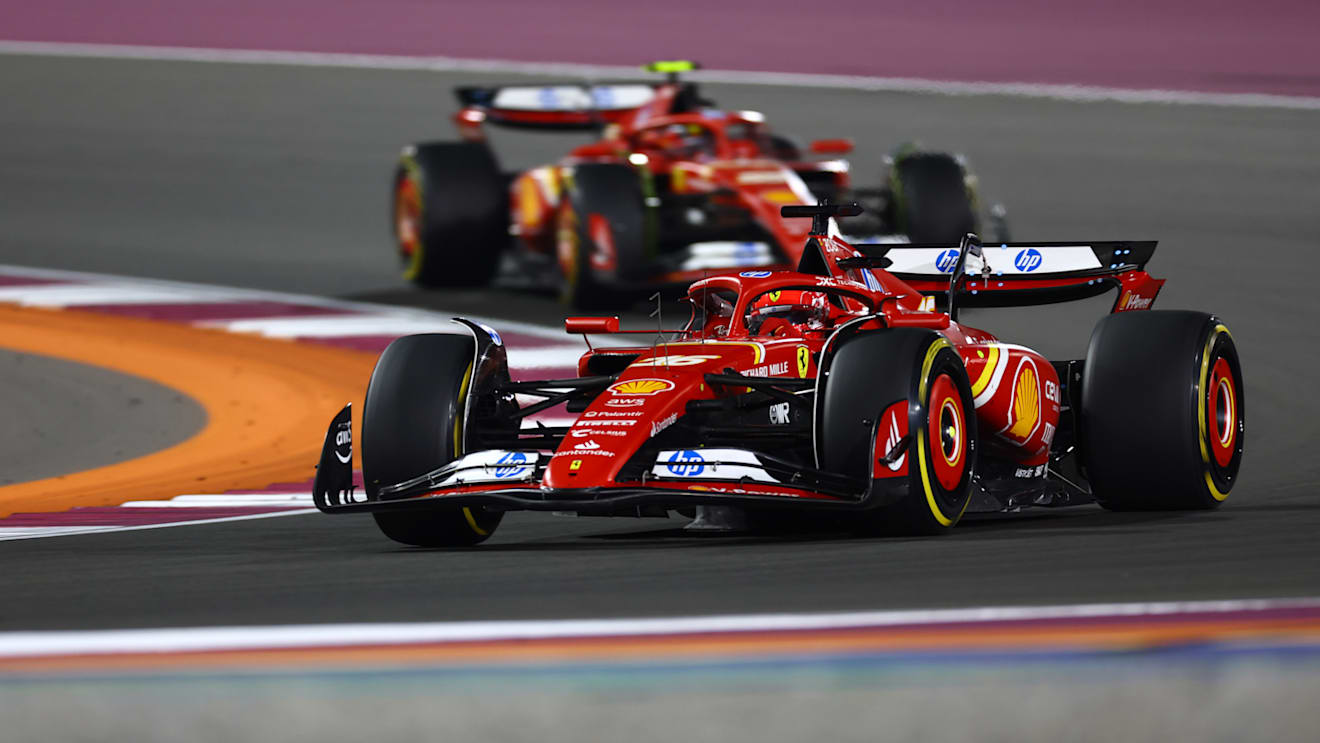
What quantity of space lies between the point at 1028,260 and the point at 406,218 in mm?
9791

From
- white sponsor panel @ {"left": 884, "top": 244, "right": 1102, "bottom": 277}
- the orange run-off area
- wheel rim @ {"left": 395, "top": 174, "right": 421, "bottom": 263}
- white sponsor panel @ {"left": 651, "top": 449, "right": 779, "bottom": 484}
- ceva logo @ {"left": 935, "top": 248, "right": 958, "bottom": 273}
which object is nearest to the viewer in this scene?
white sponsor panel @ {"left": 651, "top": 449, "right": 779, "bottom": 484}

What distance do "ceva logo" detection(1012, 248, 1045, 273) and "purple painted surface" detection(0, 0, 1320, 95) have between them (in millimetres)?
17557

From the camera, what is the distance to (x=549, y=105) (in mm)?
18531

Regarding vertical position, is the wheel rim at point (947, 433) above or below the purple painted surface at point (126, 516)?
above

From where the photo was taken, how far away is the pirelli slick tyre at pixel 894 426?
7832mm

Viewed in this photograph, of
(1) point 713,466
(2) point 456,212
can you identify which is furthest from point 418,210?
(1) point 713,466

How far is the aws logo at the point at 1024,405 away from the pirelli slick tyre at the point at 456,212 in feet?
31.6

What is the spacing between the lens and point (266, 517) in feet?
33.4

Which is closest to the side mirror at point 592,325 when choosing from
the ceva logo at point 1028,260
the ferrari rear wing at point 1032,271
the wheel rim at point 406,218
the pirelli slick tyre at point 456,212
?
the ferrari rear wing at point 1032,271

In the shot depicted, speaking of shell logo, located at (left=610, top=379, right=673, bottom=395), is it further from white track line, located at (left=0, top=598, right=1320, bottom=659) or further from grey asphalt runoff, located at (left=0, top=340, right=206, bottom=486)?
grey asphalt runoff, located at (left=0, top=340, right=206, bottom=486)

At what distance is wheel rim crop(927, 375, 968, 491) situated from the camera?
26.5ft

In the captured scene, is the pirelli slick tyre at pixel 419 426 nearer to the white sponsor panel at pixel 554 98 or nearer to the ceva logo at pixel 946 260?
the ceva logo at pixel 946 260

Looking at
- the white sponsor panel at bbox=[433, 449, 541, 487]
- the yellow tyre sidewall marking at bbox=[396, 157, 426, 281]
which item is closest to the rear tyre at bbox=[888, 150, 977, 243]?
the yellow tyre sidewall marking at bbox=[396, 157, 426, 281]

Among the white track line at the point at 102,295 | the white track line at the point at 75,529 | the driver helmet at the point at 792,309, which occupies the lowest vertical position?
the white track line at the point at 102,295
